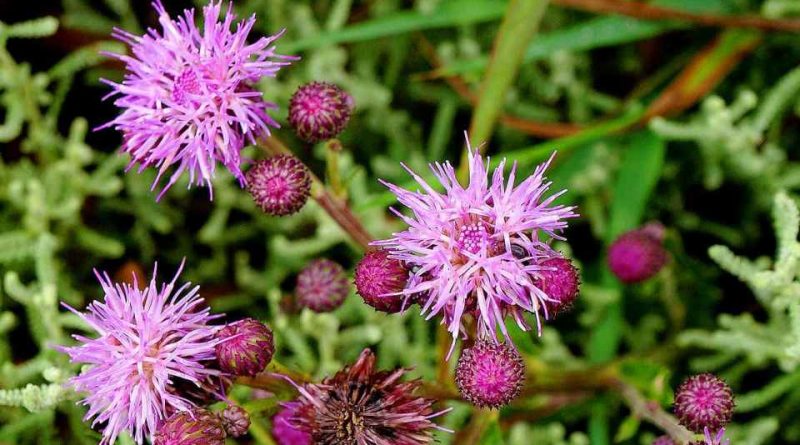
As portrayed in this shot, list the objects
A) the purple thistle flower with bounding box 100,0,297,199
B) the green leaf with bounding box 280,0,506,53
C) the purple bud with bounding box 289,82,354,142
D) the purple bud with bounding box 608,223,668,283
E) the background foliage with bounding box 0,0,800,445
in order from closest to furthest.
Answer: the purple thistle flower with bounding box 100,0,297,199
the purple bud with bounding box 289,82,354,142
the purple bud with bounding box 608,223,668,283
the background foliage with bounding box 0,0,800,445
the green leaf with bounding box 280,0,506,53

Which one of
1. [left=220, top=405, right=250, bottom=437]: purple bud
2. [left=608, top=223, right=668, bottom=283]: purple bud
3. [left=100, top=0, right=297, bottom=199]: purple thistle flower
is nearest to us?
[left=220, top=405, right=250, bottom=437]: purple bud

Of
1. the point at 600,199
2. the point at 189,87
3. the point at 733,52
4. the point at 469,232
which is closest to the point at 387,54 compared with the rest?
the point at 600,199

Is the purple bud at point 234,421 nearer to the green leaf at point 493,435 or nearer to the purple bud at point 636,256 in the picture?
the green leaf at point 493,435

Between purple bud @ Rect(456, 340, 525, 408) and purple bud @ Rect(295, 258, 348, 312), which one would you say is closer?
purple bud @ Rect(456, 340, 525, 408)

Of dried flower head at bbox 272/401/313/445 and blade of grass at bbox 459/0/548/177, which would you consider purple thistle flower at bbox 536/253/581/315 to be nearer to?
dried flower head at bbox 272/401/313/445

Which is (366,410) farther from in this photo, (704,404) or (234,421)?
(704,404)

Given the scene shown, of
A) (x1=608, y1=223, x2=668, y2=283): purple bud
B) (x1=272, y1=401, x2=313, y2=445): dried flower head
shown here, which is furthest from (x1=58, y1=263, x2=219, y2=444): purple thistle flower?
(x1=608, y1=223, x2=668, y2=283): purple bud

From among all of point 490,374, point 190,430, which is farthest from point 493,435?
point 190,430
